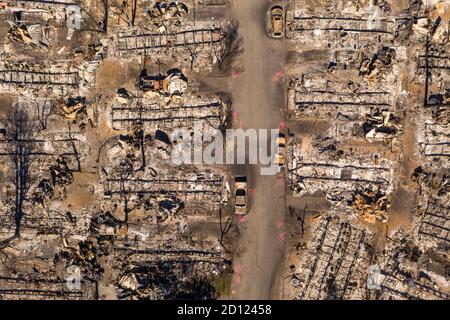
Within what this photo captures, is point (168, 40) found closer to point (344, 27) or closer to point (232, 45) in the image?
point (232, 45)

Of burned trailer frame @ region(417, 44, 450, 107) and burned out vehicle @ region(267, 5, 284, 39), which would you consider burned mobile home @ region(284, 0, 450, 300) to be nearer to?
burned trailer frame @ region(417, 44, 450, 107)

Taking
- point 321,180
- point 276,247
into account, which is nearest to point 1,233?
point 276,247

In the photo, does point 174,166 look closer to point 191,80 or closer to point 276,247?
point 191,80

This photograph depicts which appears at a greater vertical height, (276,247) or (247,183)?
(247,183)

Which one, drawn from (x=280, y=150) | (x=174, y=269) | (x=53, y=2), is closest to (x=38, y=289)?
(x=174, y=269)

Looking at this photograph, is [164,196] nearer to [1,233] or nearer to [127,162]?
[127,162]

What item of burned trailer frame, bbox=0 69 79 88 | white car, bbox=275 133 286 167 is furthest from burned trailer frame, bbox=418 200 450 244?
burned trailer frame, bbox=0 69 79 88

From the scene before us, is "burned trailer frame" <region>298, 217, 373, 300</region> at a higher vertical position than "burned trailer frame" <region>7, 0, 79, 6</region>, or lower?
lower
